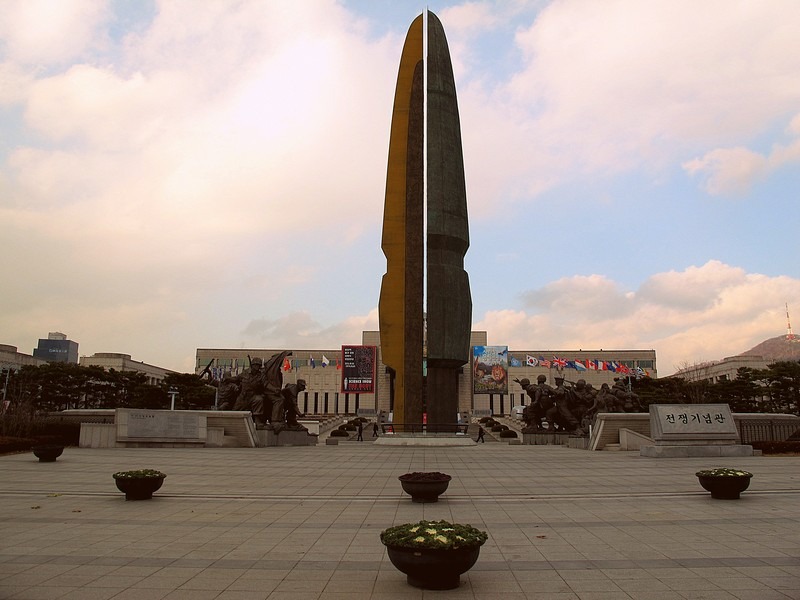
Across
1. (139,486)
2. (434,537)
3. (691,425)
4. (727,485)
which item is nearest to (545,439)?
(691,425)

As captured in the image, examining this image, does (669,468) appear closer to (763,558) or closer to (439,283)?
(763,558)

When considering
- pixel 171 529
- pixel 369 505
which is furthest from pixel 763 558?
pixel 171 529

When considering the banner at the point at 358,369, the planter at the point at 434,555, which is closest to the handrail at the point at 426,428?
the planter at the point at 434,555

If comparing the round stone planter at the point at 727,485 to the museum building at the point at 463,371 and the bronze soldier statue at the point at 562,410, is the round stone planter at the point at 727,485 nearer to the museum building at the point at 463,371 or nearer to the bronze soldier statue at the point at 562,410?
the bronze soldier statue at the point at 562,410

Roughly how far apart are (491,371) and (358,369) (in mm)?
19634

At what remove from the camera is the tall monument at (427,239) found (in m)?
34.6

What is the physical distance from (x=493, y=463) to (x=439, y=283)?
15230 millimetres

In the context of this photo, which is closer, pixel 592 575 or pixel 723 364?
pixel 592 575

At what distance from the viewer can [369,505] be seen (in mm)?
11680

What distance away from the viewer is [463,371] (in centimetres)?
9550

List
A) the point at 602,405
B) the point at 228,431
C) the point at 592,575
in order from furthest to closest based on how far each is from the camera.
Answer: the point at 602,405 < the point at 228,431 < the point at 592,575

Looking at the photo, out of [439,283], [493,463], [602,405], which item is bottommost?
[493,463]

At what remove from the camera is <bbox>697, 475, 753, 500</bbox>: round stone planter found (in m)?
11.5

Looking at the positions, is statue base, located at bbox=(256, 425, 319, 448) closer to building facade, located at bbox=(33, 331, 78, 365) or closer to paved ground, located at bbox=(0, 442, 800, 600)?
paved ground, located at bbox=(0, 442, 800, 600)
